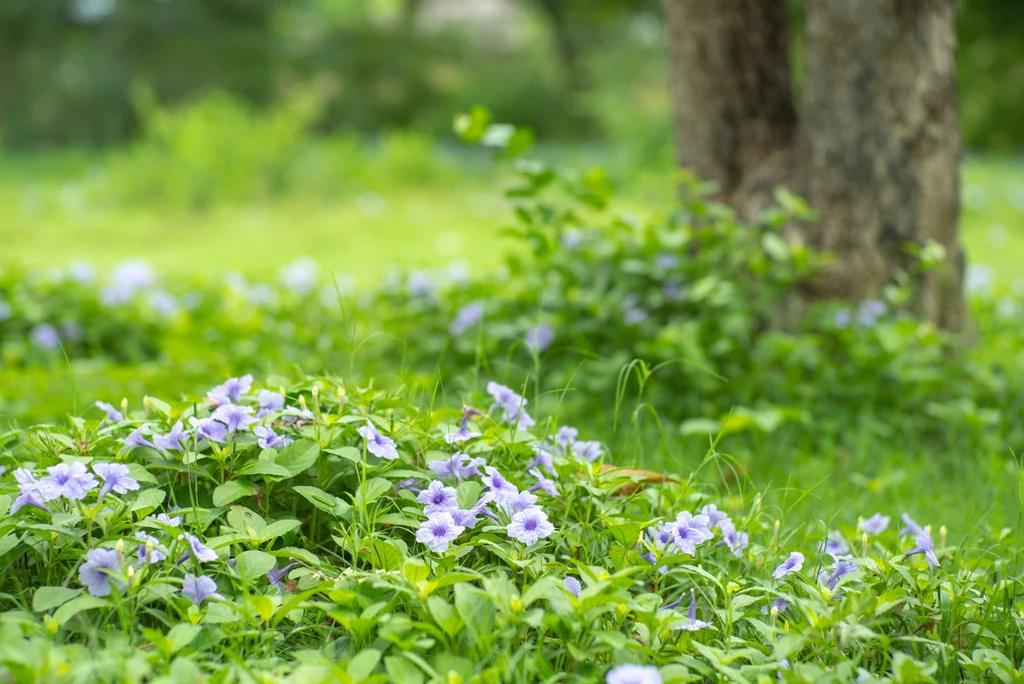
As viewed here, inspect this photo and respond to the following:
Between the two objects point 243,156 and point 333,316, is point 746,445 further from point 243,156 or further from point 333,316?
point 243,156

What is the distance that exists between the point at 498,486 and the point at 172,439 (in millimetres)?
555

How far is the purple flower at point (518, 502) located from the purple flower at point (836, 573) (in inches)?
20.7

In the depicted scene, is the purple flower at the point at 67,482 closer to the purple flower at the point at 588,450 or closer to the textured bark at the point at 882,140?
the purple flower at the point at 588,450

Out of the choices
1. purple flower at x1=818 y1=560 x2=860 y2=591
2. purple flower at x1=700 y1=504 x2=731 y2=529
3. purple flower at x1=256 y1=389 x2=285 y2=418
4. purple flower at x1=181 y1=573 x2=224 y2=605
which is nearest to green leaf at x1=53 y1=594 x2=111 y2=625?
purple flower at x1=181 y1=573 x2=224 y2=605

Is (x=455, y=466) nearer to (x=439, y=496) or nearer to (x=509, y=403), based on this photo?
(x=439, y=496)

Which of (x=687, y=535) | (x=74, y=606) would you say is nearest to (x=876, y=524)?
(x=687, y=535)

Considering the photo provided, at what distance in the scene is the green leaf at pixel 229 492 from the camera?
5.03 ft

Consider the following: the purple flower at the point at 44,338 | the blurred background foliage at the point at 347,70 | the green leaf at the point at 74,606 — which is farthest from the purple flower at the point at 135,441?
the blurred background foliage at the point at 347,70

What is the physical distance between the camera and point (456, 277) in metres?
4.34

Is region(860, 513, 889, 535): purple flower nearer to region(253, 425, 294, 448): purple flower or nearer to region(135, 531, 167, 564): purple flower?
region(253, 425, 294, 448): purple flower

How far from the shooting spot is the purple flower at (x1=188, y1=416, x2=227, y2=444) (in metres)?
1.57

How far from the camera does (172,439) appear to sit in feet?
5.19

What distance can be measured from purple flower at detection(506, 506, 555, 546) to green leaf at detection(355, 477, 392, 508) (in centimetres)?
23

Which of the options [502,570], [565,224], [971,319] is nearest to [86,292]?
[565,224]
